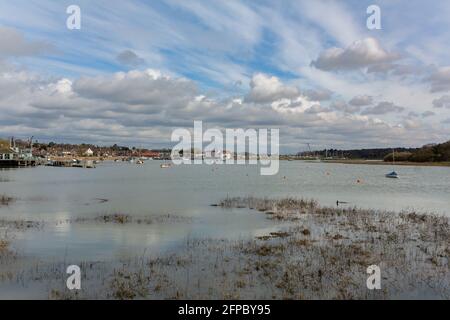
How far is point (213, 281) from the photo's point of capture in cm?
1451

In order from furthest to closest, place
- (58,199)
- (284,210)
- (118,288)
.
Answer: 1. (58,199)
2. (284,210)
3. (118,288)

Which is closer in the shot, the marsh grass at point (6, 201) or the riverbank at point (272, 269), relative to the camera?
the riverbank at point (272, 269)

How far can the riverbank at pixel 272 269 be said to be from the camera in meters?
13.3

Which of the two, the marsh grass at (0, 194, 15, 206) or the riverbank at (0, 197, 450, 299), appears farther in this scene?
the marsh grass at (0, 194, 15, 206)

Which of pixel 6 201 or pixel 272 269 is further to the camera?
pixel 6 201

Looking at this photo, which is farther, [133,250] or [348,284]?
[133,250]

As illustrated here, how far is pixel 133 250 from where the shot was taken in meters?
19.5

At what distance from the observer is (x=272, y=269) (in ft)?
52.5

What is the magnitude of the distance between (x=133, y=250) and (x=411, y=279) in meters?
11.8

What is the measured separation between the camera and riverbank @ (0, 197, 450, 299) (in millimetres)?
13320
